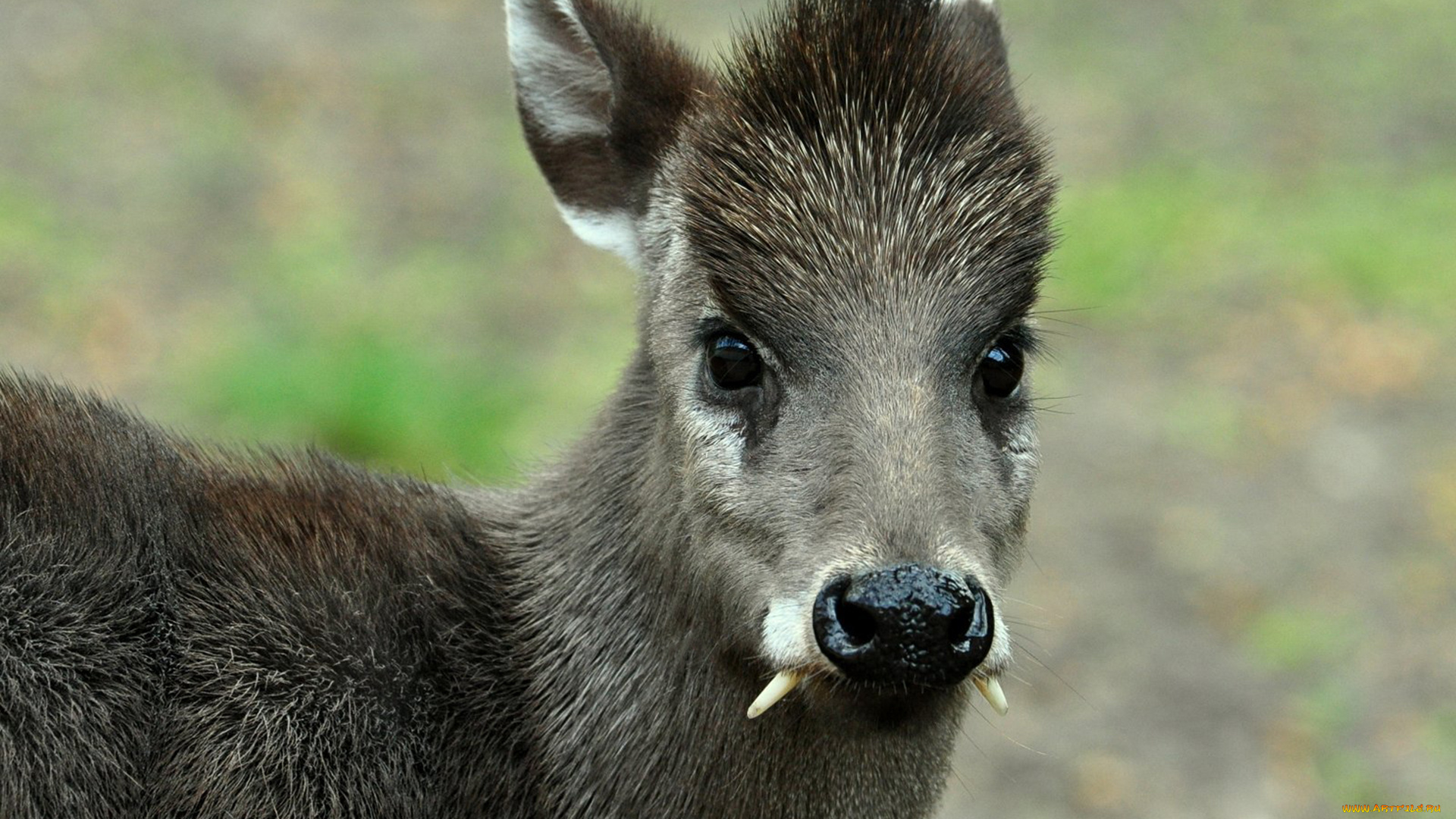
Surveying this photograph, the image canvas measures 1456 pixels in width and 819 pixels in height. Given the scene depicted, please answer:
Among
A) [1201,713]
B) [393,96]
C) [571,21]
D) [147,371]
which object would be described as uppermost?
[571,21]

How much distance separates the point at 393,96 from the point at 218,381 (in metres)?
3.94

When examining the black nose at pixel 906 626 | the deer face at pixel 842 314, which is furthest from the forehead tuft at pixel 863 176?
the black nose at pixel 906 626

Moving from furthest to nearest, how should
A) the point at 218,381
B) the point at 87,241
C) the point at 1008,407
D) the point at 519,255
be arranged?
the point at 519,255 → the point at 87,241 → the point at 218,381 → the point at 1008,407

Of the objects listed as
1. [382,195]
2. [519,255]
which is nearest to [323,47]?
[382,195]

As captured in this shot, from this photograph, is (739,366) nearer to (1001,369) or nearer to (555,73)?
(1001,369)

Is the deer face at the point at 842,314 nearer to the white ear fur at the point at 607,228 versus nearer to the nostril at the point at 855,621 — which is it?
the nostril at the point at 855,621

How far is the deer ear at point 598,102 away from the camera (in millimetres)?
4832

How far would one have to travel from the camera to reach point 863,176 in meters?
4.38

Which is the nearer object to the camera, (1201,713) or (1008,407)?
(1008,407)

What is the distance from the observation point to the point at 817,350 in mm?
4219

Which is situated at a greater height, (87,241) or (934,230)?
(934,230)

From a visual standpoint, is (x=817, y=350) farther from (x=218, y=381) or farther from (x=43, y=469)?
(x=218, y=381)

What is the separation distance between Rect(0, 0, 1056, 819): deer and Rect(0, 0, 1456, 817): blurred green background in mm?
1751

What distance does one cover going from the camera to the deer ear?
4.83 metres
